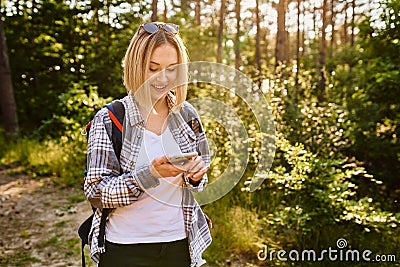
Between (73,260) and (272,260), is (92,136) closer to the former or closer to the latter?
(272,260)

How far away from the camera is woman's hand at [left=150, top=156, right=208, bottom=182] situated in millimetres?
1245

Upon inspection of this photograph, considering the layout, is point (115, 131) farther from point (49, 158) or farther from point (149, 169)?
point (49, 158)

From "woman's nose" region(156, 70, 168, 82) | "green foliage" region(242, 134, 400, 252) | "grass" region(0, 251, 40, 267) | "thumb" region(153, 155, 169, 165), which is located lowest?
"grass" region(0, 251, 40, 267)

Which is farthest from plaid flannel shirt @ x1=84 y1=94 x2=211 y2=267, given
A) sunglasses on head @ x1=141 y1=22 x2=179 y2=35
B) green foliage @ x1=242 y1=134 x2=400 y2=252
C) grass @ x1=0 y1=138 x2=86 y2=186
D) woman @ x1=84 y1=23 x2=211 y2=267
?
grass @ x1=0 y1=138 x2=86 y2=186

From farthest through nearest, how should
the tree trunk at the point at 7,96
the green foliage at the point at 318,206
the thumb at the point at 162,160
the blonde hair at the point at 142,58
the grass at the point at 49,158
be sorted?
the tree trunk at the point at 7,96, the grass at the point at 49,158, the green foliage at the point at 318,206, the blonde hair at the point at 142,58, the thumb at the point at 162,160

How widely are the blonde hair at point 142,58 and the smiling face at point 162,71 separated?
0.04ft

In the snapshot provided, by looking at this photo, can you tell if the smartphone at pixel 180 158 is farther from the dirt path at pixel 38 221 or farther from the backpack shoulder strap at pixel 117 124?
the dirt path at pixel 38 221

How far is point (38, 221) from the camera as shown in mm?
5035

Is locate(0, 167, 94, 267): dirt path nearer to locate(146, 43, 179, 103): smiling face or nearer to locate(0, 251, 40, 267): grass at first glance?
locate(0, 251, 40, 267): grass

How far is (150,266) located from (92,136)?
45 centimetres

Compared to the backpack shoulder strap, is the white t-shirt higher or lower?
lower

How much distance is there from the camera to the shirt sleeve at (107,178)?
4.27 ft

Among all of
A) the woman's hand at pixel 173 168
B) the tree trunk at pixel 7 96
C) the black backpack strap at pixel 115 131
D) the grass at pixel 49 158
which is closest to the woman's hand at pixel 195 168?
the woman's hand at pixel 173 168

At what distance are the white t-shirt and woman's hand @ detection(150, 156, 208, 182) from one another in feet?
0.38
